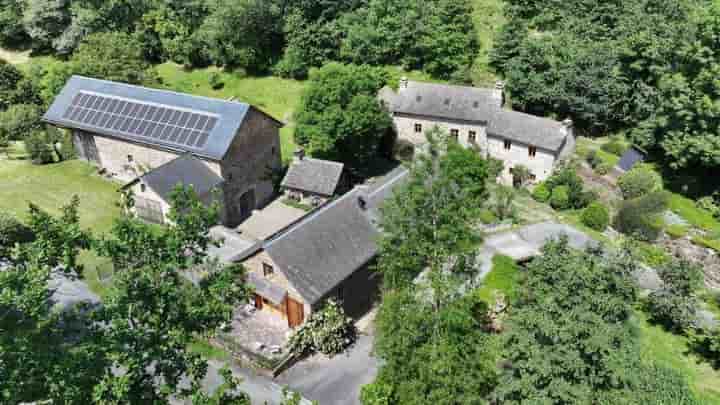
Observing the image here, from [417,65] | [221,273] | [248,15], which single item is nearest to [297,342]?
[221,273]

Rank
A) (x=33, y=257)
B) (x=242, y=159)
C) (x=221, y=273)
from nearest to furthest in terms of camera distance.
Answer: (x=33, y=257) < (x=221, y=273) < (x=242, y=159)

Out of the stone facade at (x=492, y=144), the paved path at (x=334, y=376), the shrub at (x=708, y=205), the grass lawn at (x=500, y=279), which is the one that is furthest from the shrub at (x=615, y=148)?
the paved path at (x=334, y=376)

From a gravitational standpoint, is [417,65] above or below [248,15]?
below

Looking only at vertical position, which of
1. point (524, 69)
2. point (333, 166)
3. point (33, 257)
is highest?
point (33, 257)

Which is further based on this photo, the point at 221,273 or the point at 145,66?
the point at 145,66

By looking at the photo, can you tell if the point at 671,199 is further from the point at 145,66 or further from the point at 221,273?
the point at 145,66

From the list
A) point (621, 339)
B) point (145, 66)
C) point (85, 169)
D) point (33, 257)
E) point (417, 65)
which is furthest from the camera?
point (417, 65)
